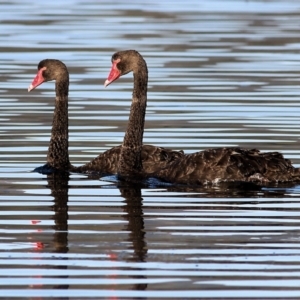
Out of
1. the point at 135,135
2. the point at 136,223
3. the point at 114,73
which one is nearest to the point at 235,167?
the point at 135,135

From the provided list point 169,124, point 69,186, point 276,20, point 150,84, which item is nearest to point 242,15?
point 276,20

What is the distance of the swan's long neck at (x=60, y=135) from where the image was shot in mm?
14172

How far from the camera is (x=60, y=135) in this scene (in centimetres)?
1448

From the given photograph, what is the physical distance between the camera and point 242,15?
35.3 metres

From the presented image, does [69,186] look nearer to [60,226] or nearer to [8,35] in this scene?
[60,226]

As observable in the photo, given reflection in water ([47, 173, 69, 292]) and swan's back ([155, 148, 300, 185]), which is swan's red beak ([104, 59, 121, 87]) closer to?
reflection in water ([47, 173, 69, 292])

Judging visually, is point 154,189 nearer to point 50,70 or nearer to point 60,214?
point 60,214

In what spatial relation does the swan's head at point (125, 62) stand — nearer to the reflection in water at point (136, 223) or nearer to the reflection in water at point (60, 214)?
the reflection in water at point (60, 214)

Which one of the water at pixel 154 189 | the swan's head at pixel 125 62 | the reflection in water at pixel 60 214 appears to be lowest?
the reflection in water at pixel 60 214

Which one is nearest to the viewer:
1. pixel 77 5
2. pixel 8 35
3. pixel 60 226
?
pixel 60 226

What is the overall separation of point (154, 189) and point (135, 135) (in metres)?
1.18

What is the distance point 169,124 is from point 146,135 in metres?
0.68

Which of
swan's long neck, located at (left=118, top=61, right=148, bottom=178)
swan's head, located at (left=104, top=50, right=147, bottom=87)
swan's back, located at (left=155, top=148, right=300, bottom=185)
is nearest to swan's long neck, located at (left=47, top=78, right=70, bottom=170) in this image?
swan's long neck, located at (left=118, top=61, right=148, bottom=178)

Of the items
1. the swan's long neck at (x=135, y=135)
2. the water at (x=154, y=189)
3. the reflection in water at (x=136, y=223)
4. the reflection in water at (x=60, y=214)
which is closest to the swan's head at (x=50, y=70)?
the water at (x=154, y=189)
